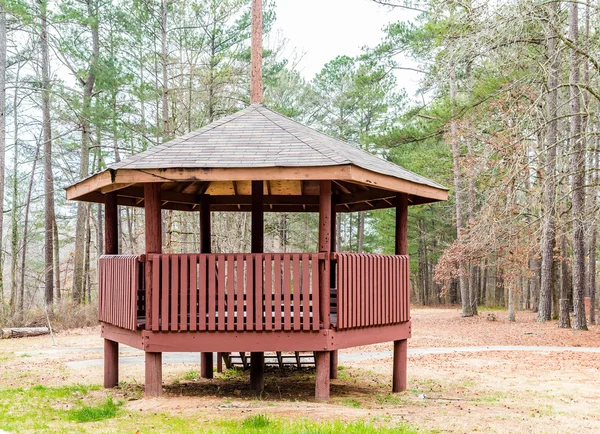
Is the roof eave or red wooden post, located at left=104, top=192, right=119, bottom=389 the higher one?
the roof eave

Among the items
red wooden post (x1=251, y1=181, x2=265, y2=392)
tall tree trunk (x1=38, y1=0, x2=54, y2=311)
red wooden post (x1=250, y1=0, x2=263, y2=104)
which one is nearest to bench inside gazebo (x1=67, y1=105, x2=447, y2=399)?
red wooden post (x1=251, y1=181, x2=265, y2=392)

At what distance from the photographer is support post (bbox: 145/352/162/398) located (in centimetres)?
845

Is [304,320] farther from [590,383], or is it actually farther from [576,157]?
[576,157]

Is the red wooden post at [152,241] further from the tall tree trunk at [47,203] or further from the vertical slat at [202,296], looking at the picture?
the tall tree trunk at [47,203]

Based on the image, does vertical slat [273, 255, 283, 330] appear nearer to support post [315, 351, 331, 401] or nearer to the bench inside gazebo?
the bench inside gazebo

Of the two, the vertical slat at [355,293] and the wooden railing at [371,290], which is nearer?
the wooden railing at [371,290]

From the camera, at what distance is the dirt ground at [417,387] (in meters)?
7.32

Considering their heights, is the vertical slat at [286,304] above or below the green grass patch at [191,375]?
above

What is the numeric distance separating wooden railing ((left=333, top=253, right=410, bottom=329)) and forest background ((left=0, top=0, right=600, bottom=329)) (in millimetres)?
5457

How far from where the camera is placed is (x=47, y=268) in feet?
75.8

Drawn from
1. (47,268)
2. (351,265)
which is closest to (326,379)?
(351,265)

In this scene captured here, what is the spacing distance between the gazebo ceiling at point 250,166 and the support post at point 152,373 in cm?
227

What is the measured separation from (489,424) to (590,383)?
4536 mm

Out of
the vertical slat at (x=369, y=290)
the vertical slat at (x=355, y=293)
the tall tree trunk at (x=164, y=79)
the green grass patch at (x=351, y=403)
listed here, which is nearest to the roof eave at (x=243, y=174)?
the vertical slat at (x=355, y=293)
